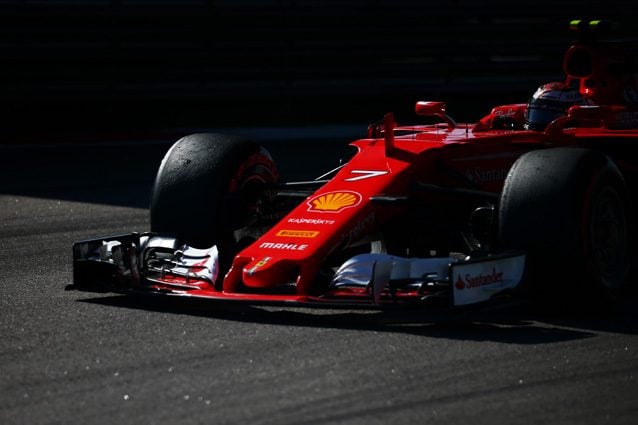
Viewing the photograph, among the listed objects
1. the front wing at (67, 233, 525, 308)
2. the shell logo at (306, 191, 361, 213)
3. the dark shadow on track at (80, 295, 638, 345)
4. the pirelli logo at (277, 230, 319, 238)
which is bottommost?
the dark shadow on track at (80, 295, 638, 345)

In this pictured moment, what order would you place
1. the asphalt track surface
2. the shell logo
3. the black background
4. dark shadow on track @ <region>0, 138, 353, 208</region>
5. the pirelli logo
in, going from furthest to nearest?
1. the black background
2. dark shadow on track @ <region>0, 138, 353, 208</region>
3. the shell logo
4. the pirelli logo
5. the asphalt track surface

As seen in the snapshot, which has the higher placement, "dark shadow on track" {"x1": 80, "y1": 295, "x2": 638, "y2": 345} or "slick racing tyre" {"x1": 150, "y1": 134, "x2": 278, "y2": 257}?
"slick racing tyre" {"x1": 150, "y1": 134, "x2": 278, "y2": 257}

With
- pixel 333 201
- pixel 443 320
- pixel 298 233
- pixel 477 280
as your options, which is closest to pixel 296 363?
pixel 443 320

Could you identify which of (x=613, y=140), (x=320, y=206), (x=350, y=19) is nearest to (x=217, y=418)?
(x=320, y=206)

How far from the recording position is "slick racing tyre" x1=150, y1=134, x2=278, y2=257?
25.5ft

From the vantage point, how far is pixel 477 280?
6418 millimetres

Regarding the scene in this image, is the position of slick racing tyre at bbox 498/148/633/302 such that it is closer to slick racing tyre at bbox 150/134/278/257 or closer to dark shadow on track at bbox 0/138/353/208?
slick racing tyre at bbox 150/134/278/257

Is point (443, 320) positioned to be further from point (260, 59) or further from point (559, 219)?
point (260, 59)

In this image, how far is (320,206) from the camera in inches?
284

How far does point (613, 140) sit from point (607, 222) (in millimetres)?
1300

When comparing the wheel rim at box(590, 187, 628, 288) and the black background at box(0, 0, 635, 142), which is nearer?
the wheel rim at box(590, 187, 628, 288)

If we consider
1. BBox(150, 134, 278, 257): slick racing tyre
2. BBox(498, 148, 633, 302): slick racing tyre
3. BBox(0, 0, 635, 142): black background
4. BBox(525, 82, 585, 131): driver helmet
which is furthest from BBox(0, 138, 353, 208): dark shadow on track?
BBox(498, 148, 633, 302): slick racing tyre

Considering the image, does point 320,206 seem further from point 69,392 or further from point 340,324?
point 69,392

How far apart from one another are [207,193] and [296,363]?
7.14ft
